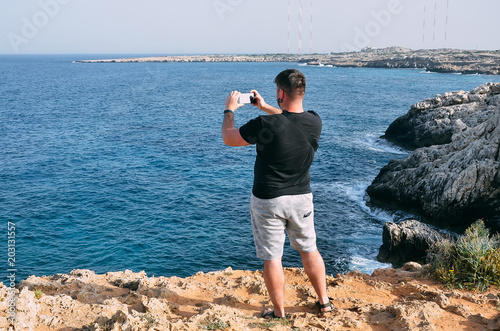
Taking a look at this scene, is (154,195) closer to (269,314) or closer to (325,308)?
(269,314)

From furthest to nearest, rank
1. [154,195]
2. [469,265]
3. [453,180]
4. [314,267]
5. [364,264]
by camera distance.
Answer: [154,195] → [453,180] → [364,264] → [469,265] → [314,267]

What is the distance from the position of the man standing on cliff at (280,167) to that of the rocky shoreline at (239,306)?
82cm

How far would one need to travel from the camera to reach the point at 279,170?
4.80 m

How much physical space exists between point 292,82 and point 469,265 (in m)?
4.82

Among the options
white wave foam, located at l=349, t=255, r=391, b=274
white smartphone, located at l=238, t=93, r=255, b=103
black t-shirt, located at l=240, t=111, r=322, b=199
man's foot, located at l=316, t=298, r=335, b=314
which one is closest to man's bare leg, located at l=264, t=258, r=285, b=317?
man's foot, located at l=316, t=298, r=335, b=314

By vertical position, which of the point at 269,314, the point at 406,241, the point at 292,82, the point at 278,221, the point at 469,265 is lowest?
the point at 406,241

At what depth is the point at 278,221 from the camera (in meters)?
4.91

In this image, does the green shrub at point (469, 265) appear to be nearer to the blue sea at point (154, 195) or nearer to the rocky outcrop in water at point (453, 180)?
the blue sea at point (154, 195)

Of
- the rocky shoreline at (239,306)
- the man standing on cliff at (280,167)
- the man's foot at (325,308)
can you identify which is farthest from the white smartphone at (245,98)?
the man's foot at (325,308)

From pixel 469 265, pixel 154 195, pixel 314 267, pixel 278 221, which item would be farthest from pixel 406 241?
pixel 154 195

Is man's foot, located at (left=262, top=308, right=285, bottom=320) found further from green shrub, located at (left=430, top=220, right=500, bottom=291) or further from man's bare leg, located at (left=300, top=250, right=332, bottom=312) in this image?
green shrub, located at (left=430, top=220, right=500, bottom=291)

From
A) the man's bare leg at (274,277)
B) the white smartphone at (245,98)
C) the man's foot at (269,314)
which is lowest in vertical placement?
the man's foot at (269,314)

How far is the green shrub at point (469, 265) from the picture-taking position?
6.79 meters

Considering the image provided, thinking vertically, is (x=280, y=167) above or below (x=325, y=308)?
above
